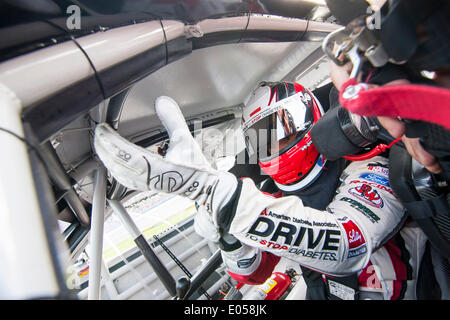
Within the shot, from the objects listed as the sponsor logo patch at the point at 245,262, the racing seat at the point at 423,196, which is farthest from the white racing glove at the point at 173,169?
the racing seat at the point at 423,196

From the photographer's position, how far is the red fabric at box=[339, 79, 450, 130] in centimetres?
19

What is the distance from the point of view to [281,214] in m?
0.54

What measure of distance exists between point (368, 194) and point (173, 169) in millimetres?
636

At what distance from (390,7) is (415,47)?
6cm

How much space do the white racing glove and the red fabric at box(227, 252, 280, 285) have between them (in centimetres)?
34

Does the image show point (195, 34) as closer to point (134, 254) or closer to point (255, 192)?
point (255, 192)

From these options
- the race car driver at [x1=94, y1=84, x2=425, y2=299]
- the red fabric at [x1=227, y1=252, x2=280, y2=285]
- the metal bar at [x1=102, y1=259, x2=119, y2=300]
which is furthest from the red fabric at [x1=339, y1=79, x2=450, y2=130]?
the metal bar at [x1=102, y1=259, x2=119, y2=300]

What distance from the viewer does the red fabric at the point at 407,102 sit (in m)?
0.19

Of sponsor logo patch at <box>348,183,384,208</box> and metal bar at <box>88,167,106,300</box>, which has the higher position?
metal bar at <box>88,167,106,300</box>

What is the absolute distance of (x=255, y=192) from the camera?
57cm

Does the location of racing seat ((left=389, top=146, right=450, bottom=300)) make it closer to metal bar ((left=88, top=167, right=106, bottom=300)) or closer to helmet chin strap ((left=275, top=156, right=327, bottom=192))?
helmet chin strap ((left=275, top=156, right=327, bottom=192))

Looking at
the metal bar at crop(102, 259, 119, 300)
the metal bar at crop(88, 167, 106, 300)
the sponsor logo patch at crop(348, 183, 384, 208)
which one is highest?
the metal bar at crop(88, 167, 106, 300)

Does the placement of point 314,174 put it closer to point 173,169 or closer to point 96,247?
point 173,169
